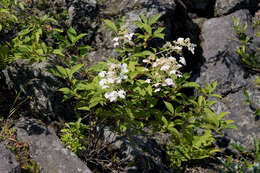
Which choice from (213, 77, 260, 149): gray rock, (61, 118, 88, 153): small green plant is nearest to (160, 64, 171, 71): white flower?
(61, 118, 88, 153): small green plant

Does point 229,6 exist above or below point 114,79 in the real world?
above

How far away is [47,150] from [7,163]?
523 mm

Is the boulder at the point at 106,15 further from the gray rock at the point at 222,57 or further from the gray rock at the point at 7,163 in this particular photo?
the gray rock at the point at 7,163

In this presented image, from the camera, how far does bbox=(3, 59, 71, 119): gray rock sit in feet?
9.14

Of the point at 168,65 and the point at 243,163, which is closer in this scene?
the point at 168,65

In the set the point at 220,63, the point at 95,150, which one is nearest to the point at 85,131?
the point at 95,150

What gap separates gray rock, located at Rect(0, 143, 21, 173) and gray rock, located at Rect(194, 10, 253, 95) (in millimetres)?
3142

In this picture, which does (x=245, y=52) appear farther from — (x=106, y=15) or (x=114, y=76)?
(x=114, y=76)

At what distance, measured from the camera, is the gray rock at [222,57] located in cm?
385

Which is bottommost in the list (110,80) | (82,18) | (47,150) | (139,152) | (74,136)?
(139,152)

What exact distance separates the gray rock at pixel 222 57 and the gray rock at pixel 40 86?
98.6 inches

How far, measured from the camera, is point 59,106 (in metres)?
2.81

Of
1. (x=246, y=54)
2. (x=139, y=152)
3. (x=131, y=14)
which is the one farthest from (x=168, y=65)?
(x=246, y=54)

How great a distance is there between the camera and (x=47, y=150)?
252cm
